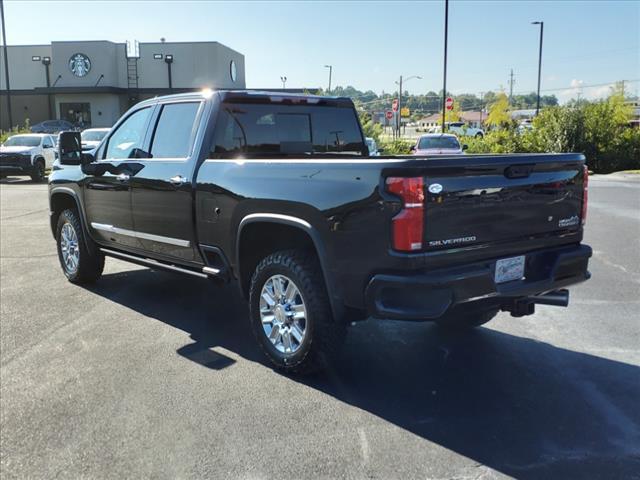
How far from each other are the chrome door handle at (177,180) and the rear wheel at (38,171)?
64.5ft

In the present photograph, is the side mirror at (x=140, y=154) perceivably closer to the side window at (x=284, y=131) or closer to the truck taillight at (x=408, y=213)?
the side window at (x=284, y=131)

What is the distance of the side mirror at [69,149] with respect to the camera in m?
6.42

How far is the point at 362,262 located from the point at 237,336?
79.4 inches

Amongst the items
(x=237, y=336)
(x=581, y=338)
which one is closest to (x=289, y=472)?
(x=237, y=336)

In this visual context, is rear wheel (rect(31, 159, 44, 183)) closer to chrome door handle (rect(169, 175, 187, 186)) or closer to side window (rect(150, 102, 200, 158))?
side window (rect(150, 102, 200, 158))

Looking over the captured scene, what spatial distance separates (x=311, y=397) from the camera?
160 inches

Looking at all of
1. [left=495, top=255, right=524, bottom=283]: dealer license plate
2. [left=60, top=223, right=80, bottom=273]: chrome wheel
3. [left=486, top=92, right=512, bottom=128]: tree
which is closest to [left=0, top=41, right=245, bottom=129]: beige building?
[left=486, top=92, right=512, bottom=128]: tree

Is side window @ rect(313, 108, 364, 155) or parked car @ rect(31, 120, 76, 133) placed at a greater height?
parked car @ rect(31, 120, 76, 133)

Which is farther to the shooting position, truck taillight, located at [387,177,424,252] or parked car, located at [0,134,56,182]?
parked car, located at [0,134,56,182]

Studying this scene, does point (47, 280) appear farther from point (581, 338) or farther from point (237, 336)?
point (581, 338)

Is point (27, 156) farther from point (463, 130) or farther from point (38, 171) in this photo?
point (463, 130)

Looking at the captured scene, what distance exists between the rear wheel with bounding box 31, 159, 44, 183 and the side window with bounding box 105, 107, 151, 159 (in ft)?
59.4

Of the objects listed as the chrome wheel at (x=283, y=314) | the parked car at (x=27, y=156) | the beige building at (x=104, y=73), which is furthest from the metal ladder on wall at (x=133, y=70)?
the chrome wheel at (x=283, y=314)

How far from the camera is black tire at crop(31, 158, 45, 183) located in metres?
22.5
